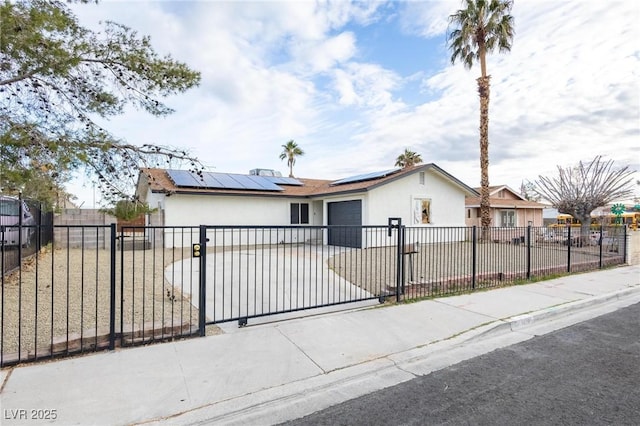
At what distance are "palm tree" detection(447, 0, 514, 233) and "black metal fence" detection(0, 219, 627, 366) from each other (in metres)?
8.17

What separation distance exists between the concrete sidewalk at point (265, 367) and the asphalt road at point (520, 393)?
0.26 metres

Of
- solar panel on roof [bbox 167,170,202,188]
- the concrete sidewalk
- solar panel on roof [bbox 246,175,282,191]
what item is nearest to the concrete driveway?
the concrete sidewalk

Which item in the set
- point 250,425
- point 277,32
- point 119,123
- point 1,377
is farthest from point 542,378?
point 277,32

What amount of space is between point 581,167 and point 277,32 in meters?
26.2

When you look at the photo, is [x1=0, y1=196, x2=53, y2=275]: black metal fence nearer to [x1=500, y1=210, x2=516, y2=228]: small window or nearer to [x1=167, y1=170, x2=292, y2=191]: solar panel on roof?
[x1=167, y1=170, x2=292, y2=191]: solar panel on roof

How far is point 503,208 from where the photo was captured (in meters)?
29.2

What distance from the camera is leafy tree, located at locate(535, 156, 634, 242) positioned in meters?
23.9

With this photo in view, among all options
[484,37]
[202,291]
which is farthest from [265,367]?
[484,37]

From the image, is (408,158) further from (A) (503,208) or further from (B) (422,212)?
(B) (422,212)

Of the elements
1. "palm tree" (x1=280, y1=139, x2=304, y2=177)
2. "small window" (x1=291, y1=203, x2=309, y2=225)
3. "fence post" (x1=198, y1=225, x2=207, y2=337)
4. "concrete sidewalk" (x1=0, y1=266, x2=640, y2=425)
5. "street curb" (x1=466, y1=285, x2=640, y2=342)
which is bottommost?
"street curb" (x1=466, y1=285, x2=640, y2=342)

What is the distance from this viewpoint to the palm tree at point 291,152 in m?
Answer: 45.1

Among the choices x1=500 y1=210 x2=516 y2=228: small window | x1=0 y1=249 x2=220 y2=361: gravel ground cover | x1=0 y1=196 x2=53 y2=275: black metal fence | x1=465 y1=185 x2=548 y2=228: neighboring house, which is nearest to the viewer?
x1=0 y1=249 x2=220 y2=361: gravel ground cover

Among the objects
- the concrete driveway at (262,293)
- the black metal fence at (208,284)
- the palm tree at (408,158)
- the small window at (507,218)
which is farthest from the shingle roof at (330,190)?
the palm tree at (408,158)

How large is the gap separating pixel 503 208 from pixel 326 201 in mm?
18013
